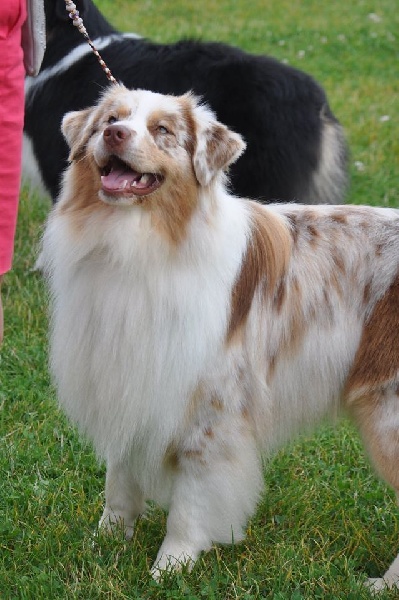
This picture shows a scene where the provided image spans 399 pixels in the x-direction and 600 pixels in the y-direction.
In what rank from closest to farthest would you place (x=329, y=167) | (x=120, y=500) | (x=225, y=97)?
(x=120, y=500)
(x=225, y=97)
(x=329, y=167)

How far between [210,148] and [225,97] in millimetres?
2398

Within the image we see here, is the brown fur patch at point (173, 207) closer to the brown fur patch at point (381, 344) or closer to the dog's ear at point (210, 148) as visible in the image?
the dog's ear at point (210, 148)

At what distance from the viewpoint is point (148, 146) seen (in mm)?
2971

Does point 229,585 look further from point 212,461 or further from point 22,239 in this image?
point 22,239

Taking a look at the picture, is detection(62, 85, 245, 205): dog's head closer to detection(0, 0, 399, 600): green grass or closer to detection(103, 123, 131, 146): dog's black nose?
detection(103, 123, 131, 146): dog's black nose

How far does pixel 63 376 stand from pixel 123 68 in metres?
2.85

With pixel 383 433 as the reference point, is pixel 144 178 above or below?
above

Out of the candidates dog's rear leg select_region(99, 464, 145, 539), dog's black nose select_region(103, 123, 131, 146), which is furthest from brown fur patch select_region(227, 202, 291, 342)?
dog's rear leg select_region(99, 464, 145, 539)

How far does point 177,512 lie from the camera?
3297mm

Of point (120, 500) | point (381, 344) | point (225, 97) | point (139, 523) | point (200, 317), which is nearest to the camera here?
point (200, 317)

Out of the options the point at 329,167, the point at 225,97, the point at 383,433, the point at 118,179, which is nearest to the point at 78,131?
the point at 118,179

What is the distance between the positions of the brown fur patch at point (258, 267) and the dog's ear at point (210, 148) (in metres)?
0.29

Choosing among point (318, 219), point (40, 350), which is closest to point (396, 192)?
point (40, 350)

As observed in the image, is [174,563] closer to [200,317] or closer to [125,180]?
[200,317]
